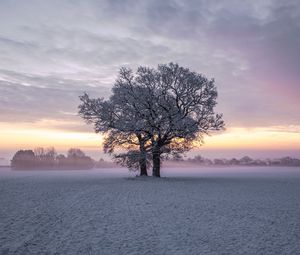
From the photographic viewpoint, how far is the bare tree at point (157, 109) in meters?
44.4

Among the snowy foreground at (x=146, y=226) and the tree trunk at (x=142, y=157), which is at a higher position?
the tree trunk at (x=142, y=157)

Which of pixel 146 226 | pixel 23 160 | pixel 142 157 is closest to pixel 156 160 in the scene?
pixel 142 157

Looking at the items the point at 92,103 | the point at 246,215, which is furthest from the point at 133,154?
the point at 246,215

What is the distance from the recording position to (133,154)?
44312 mm

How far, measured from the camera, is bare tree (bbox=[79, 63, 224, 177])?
44375 millimetres

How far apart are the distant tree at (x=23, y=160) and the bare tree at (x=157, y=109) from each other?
183 feet

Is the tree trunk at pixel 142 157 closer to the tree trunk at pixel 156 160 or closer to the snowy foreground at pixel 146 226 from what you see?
the tree trunk at pixel 156 160

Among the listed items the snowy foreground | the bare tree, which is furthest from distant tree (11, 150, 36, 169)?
the snowy foreground

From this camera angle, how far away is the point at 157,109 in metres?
45.0

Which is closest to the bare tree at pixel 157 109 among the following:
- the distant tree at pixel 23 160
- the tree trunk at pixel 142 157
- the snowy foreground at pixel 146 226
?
the tree trunk at pixel 142 157

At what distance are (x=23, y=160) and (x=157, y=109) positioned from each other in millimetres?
62609

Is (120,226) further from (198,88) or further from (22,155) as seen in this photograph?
(22,155)

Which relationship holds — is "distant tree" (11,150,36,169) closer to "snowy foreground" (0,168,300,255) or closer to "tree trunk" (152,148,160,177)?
"tree trunk" (152,148,160,177)

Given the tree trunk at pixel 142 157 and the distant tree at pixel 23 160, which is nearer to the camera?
the tree trunk at pixel 142 157
